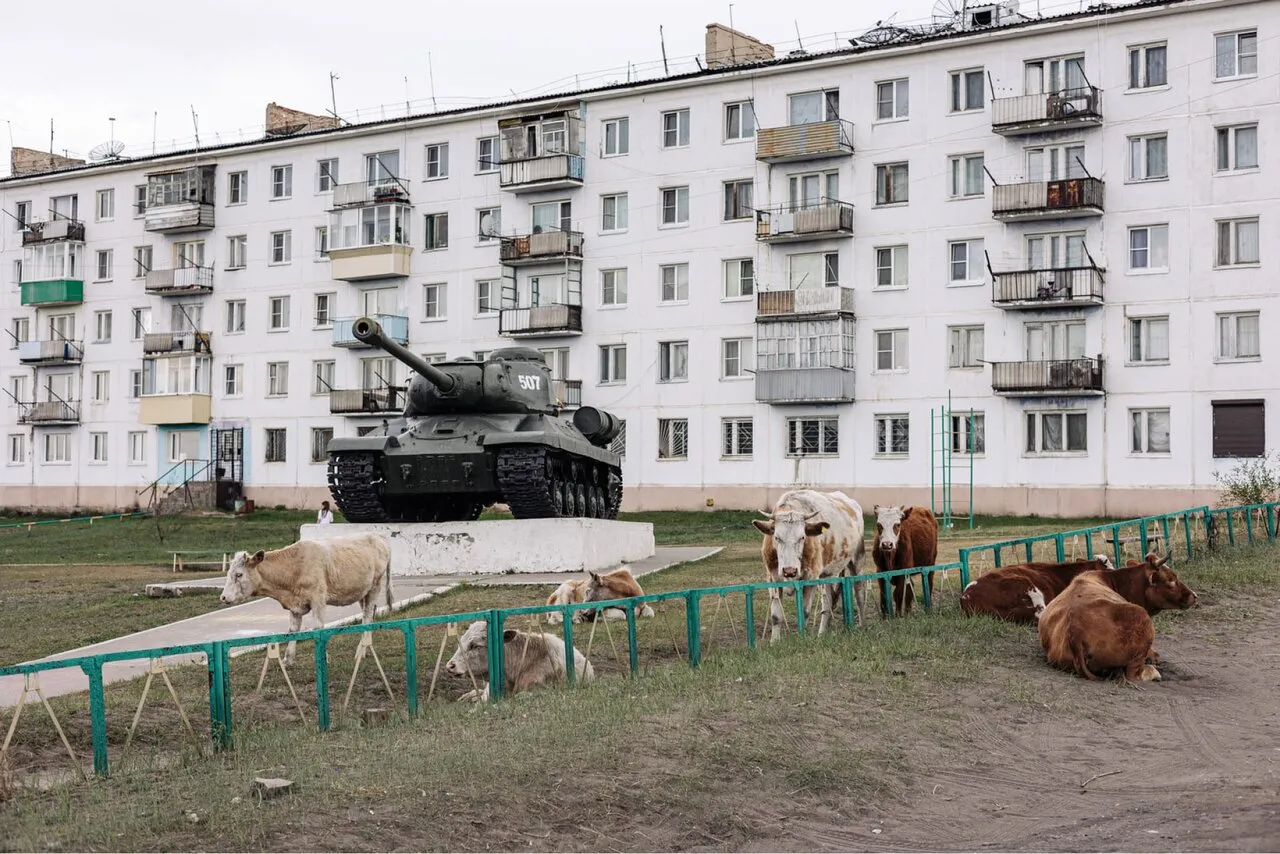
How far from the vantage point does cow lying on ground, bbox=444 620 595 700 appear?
13.5 meters

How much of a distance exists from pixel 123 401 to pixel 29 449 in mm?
6034

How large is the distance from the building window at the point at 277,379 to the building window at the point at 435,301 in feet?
23.9

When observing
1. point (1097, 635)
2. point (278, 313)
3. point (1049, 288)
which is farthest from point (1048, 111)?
point (1097, 635)

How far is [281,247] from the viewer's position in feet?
212

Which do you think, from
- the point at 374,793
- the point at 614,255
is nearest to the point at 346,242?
the point at 614,255

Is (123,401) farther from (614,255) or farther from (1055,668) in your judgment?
(1055,668)

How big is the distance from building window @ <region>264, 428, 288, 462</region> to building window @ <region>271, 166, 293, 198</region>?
980 centimetres

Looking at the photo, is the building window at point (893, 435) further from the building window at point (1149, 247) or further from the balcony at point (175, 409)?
the balcony at point (175, 409)

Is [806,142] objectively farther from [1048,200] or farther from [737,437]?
[737,437]

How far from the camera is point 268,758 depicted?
10.5 m

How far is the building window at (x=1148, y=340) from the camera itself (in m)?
47.4

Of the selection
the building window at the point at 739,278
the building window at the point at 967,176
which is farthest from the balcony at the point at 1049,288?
the building window at the point at 739,278

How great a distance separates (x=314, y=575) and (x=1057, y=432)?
35.5 m

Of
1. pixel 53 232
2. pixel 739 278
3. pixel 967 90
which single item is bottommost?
pixel 739 278
